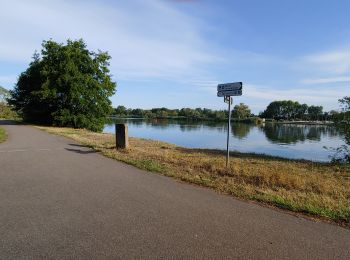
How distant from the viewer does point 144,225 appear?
5.14 metres

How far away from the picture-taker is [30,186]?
757 cm

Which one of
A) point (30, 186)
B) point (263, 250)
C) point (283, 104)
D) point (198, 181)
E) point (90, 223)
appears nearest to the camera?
point (263, 250)

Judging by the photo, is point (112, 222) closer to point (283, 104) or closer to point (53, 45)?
point (53, 45)

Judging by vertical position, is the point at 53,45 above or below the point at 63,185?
above

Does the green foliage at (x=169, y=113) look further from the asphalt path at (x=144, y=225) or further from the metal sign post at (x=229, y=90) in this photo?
the asphalt path at (x=144, y=225)

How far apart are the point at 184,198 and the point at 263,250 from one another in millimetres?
2649

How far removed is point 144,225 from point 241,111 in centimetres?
14822

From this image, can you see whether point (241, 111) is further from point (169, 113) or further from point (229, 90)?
point (229, 90)

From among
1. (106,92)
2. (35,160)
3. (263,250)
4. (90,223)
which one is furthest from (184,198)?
(106,92)

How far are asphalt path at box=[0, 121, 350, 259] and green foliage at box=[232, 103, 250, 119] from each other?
14480 centimetres

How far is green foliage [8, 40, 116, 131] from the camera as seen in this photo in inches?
1465

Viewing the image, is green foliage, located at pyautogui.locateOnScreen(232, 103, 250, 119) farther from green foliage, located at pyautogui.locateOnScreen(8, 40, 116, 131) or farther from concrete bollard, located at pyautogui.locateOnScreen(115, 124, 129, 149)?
concrete bollard, located at pyautogui.locateOnScreen(115, 124, 129, 149)

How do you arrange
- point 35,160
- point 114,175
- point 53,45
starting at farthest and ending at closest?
point 53,45
point 35,160
point 114,175

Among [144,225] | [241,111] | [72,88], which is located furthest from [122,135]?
[241,111]
